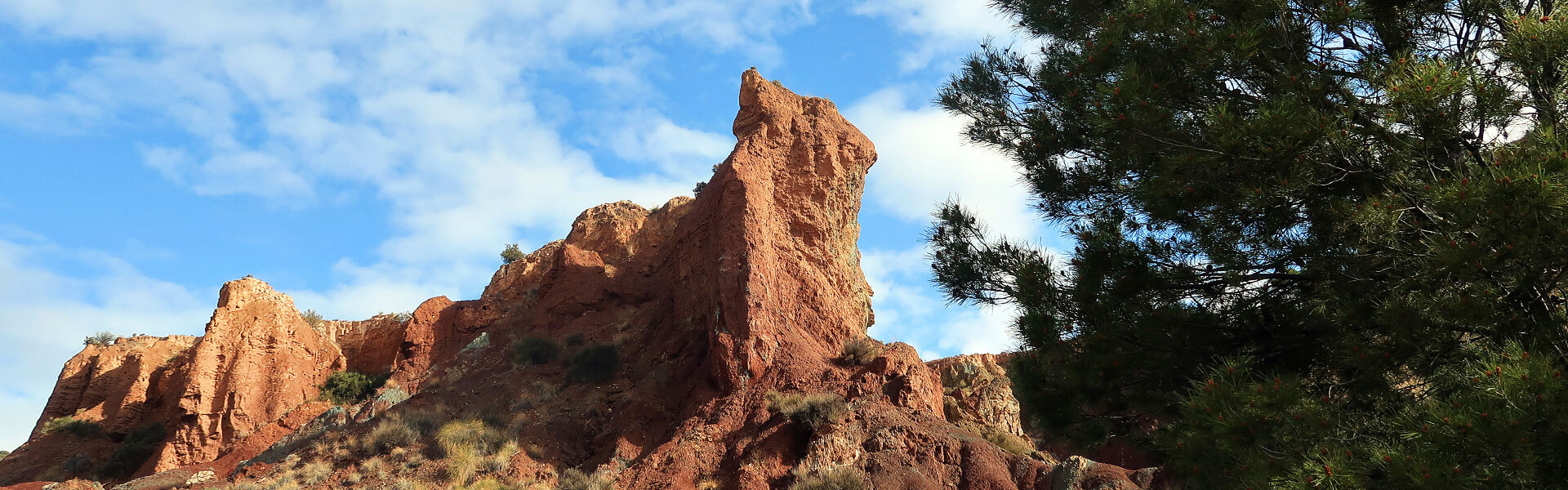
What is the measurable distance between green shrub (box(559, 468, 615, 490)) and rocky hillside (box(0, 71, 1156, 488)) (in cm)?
7

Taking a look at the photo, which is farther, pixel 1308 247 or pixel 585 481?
pixel 585 481

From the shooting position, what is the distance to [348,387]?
27109 millimetres

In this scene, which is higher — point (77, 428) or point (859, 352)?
point (77, 428)

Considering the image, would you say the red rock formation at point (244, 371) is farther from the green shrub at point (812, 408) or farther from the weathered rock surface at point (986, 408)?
the weathered rock surface at point (986, 408)

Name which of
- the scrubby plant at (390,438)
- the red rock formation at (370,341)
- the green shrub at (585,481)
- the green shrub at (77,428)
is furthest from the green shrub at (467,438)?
the green shrub at (77,428)

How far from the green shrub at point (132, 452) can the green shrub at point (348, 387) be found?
4.21 metres

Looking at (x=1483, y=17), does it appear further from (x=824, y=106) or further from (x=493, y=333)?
(x=493, y=333)

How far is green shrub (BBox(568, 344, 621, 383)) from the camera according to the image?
22547mm

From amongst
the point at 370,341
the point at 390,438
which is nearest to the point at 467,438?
the point at 390,438

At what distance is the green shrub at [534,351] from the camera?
23.7 metres

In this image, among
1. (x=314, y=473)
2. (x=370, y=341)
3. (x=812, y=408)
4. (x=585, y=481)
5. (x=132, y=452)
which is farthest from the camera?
(x=370, y=341)

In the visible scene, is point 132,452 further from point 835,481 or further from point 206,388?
point 835,481

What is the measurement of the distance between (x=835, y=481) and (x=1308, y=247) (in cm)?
993

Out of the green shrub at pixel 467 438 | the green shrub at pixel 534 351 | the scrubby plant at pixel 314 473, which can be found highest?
the green shrub at pixel 534 351
